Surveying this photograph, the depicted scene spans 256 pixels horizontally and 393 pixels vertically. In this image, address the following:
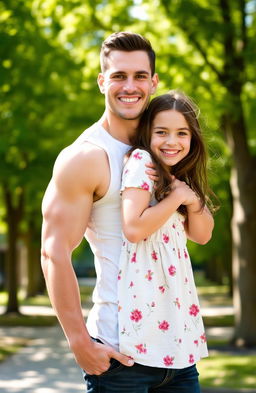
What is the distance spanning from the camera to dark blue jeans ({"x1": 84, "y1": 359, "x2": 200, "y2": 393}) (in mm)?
2998

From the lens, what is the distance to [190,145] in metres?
3.40

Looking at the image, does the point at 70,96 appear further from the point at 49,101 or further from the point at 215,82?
the point at 215,82

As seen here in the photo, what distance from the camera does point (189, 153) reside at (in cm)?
339

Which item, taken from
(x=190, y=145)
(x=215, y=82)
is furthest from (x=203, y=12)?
(x=190, y=145)

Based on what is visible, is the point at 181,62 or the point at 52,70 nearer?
the point at 181,62

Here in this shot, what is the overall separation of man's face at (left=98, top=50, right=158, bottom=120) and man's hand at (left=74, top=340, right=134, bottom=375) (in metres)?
0.96

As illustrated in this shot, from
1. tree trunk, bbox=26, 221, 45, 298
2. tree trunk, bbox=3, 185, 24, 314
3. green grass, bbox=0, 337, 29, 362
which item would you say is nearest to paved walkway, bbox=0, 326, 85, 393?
green grass, bbox=0, 337, 29, 362

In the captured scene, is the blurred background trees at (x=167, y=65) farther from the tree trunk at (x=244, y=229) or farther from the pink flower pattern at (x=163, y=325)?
the pink flower pattern at (x=163, y=325)

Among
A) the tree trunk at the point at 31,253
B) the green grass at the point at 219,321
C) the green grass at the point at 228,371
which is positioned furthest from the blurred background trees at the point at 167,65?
the tree trunk at the point at 31,253

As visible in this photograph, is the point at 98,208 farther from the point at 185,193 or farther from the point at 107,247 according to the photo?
the point at 185,193

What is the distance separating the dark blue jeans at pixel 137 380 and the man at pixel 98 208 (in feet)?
0.17

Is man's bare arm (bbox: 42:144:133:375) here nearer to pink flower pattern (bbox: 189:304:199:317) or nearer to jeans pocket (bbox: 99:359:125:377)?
jeans pocket (bbox: 99:359:125:377)

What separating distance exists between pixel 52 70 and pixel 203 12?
19.5ft

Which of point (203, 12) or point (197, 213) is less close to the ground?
point (203, 12)
